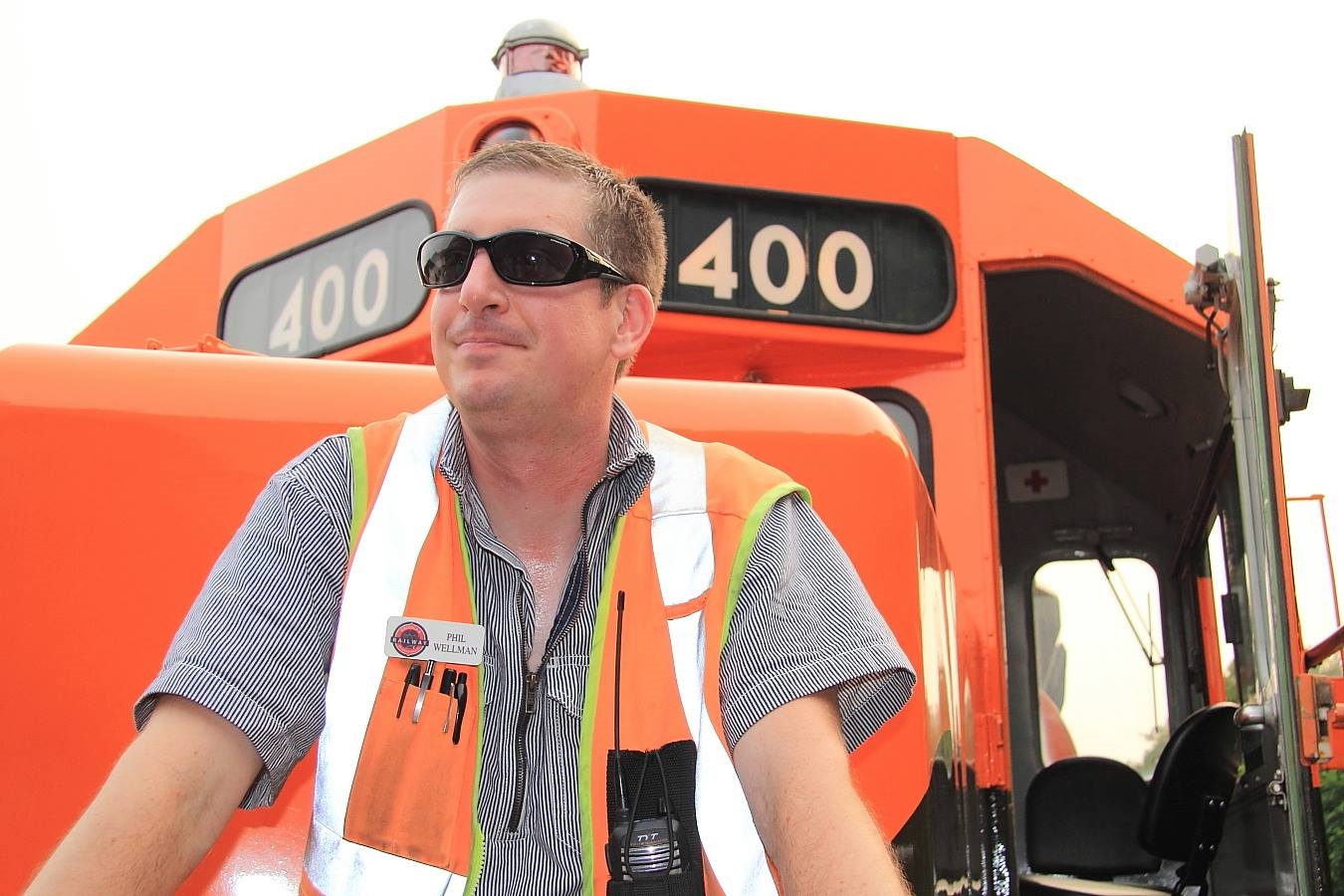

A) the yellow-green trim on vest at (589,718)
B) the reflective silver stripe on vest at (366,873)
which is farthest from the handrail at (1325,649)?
the reflective silver stripe on vest at (366,873)

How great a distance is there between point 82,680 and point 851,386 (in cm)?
204

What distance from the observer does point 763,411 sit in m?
2.24

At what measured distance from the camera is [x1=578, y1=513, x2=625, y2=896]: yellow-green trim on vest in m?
1.50

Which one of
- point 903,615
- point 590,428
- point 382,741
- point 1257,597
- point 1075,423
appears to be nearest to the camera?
point 382,741

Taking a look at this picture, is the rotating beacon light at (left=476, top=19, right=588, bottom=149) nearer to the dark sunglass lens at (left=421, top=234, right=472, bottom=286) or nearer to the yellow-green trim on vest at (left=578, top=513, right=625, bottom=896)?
the dark sunglass lens at (left=421, top=234, right=472, bottom=286)

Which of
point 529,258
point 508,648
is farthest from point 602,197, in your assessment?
point 508,648

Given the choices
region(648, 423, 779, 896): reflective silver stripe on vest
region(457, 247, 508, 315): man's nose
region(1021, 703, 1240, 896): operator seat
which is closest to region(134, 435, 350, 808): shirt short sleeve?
region(457, 247, 508, 315): man's nose

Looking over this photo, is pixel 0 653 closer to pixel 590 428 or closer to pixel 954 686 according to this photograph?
pixel 590 428

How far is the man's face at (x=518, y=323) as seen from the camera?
1622 mm

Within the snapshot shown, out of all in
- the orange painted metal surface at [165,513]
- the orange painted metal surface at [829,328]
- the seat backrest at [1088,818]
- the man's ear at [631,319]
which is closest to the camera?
the man's ear at [631,319]

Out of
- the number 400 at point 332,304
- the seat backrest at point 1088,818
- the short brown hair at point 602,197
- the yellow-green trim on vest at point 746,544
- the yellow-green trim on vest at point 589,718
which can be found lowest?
the seat backrest at point 1088,818

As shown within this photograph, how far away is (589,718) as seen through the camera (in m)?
1.55

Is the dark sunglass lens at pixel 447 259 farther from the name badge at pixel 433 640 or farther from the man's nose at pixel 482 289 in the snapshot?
the name badge at pixel 433 640

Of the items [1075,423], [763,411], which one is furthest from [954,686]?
[1075,423]
